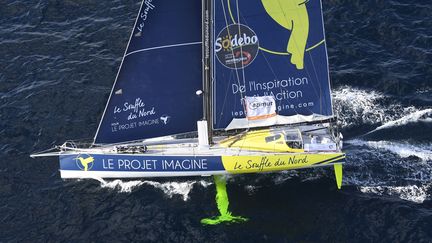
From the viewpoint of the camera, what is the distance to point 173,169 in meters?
43.9

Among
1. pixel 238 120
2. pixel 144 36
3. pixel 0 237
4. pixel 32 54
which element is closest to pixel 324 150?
pixel 238 120

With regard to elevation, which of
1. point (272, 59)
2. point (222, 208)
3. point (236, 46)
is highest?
point (236, 46)

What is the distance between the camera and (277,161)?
4284 centimetres

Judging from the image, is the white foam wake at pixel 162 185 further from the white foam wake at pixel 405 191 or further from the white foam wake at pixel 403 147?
the white foam wake at pixel 403 147

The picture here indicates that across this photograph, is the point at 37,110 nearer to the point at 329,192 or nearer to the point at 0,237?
the point at 0,237

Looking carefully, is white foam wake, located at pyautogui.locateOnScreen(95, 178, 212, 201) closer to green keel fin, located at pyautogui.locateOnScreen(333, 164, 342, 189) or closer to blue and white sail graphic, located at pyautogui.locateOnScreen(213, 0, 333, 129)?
blue and white sail graphic, located at pyautogui.locateOnScreen(213, 0, 333, 129)

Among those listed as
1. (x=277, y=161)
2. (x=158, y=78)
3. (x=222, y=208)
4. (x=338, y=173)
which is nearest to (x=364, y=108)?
(x=338, y=173)

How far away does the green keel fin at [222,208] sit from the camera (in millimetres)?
41469

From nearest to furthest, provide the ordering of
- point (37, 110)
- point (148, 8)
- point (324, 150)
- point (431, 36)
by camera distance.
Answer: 1. point (148, 8)
2. point (324, 150)
3. point (37, 110)
4. point (431, 36)

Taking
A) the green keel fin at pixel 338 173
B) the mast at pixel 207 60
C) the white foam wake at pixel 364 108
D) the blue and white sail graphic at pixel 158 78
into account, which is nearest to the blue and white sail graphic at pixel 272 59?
the mast at pixel 207 60

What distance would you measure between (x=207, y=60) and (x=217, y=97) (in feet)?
9.49

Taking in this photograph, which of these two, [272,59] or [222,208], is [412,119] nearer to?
[272,59]

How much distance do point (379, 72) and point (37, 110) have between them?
28.6 m

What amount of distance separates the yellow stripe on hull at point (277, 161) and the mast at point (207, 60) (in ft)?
8.48
